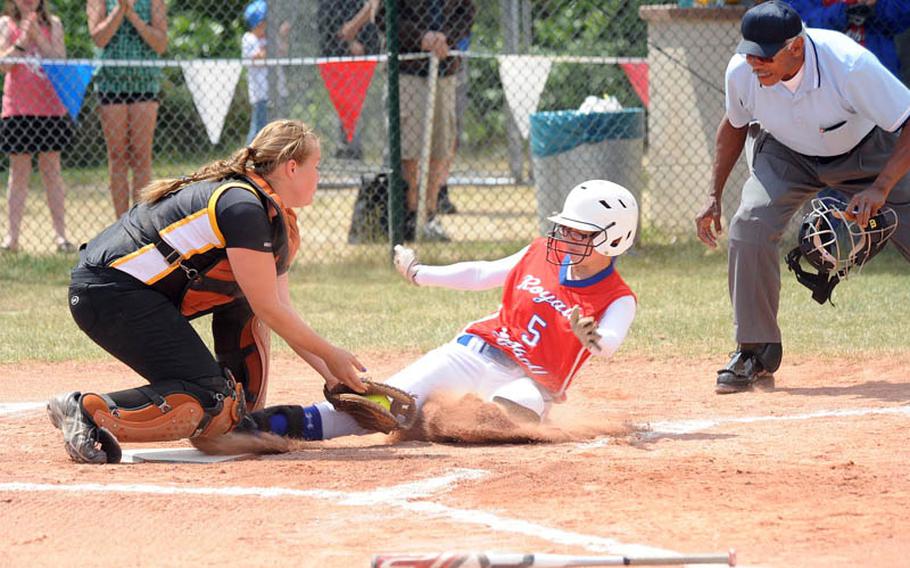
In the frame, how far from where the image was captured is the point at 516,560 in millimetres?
A: 3457

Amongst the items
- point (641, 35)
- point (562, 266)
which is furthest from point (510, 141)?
point (562, 266)

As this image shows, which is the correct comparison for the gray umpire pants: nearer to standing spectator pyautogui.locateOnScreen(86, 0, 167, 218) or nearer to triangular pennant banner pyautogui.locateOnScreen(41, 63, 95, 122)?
standing spectator pyautogui.locateOnScreen(86, 0, 167, 218)

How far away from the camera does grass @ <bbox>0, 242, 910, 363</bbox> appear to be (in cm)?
786

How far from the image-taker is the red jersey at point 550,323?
5605mm

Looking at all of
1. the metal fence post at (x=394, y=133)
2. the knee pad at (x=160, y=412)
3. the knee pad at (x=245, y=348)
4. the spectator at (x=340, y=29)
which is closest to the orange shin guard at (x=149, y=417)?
the knee pad at (x=160, y=412)

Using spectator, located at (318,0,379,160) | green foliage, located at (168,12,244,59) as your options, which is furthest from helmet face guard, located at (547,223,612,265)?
green foliage, located at (168,12,244,59)

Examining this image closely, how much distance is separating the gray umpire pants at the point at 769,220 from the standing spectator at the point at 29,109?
6554 millimetres

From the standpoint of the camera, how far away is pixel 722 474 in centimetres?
475

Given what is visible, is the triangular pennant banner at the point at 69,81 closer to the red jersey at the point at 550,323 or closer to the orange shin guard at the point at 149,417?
the red jersey at the point at 550,323

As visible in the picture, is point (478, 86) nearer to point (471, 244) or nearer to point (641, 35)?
point (641, 35)

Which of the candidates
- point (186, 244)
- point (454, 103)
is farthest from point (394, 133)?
point (186, 244)

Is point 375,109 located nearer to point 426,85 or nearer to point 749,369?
point 426,85

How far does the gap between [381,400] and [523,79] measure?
20.6 ft

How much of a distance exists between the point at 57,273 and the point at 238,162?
5.91 meters
